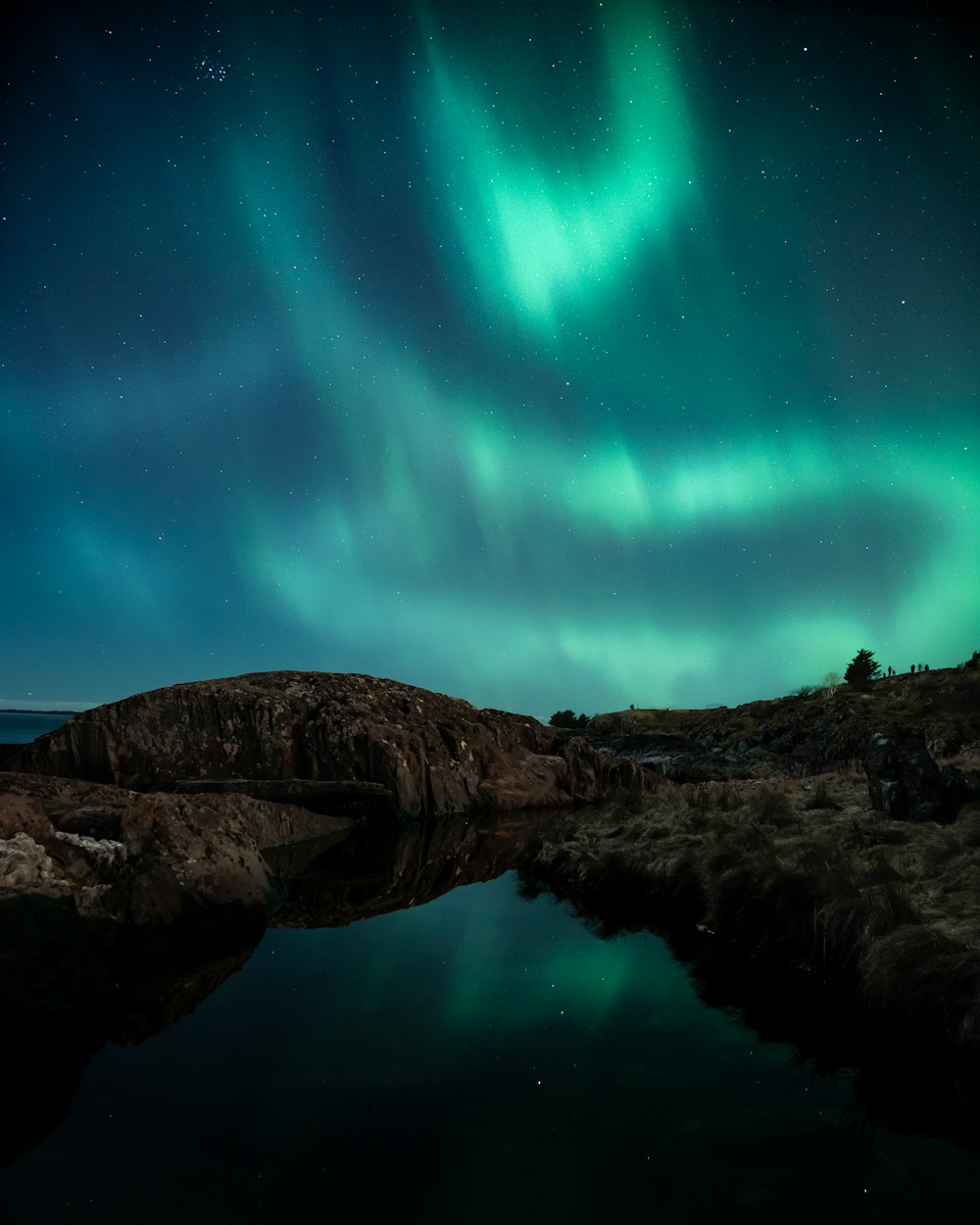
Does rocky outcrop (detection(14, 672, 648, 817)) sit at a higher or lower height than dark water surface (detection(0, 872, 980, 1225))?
higher

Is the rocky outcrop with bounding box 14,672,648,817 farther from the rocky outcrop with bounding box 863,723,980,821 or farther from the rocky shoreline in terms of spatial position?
the rocky outcrop with bounding box 863,723,980,821

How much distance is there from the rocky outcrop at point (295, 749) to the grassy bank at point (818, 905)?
13072mm

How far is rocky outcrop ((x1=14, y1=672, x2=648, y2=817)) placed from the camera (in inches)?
1174

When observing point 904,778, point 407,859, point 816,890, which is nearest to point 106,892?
point 407,859

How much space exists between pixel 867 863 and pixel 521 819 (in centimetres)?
1746

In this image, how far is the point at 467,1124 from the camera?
6.06 metres

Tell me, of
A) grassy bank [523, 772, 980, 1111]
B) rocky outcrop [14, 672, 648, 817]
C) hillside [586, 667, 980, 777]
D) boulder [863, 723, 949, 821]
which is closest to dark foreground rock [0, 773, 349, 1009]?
grassy bank [523, 772, 980, 1111]

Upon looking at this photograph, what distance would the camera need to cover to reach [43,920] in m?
8.81

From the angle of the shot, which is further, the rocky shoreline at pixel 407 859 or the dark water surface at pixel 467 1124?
the rocky shoreline at pixel 407 859

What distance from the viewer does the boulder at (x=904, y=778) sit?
15889mm

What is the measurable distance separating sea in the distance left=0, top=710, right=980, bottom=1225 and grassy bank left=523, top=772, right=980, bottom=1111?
1.37 meters

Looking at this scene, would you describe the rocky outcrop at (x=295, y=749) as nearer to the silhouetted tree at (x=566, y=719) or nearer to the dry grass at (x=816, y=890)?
the dry grass at (x=816, y=890)

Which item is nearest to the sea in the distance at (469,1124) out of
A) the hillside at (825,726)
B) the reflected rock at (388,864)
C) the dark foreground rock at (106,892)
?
the dark foreground rock at (106,892)

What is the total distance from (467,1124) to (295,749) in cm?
2706
